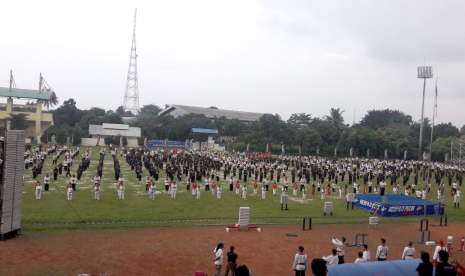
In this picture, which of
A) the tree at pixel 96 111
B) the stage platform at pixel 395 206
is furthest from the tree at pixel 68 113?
the stage platform at pixel 395 206

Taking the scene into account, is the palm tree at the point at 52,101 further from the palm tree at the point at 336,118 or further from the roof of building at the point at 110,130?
the palm tree at the point at 336,118

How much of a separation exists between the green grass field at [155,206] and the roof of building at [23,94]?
35.0 m

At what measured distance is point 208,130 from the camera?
6406cm

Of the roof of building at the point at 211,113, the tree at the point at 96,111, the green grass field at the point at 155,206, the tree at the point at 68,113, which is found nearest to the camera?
the green grass field at the point at 155,206

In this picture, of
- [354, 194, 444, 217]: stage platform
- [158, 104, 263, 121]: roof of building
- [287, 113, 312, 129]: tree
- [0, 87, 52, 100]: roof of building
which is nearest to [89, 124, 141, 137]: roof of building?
[0, 87, 52, 100]: roof of building

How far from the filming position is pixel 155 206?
18.2m

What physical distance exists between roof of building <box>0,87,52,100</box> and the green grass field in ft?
115

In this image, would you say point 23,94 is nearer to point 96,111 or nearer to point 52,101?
point 52,101

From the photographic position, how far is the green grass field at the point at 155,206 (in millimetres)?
15586

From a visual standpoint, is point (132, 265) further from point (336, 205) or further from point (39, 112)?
point (39, 112)

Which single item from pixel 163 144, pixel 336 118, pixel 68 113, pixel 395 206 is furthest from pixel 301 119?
pixel 395 206

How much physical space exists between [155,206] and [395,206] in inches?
488

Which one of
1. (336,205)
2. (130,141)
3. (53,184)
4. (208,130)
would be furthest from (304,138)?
(53,184)

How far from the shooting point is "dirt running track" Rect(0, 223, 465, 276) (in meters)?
9.65
